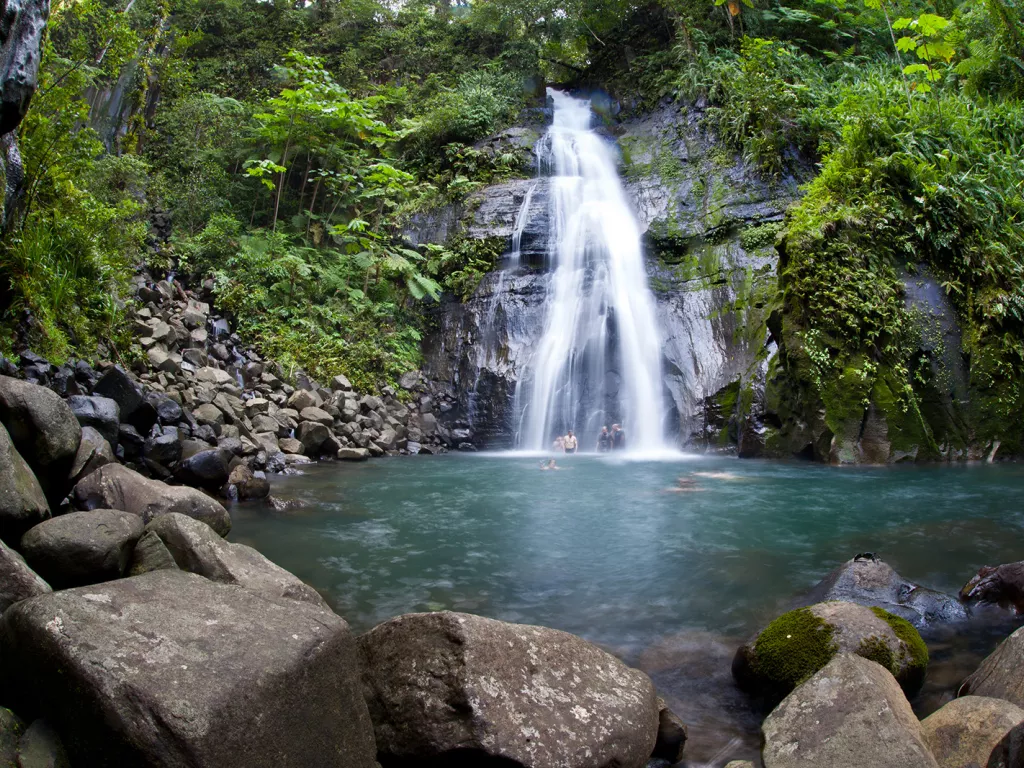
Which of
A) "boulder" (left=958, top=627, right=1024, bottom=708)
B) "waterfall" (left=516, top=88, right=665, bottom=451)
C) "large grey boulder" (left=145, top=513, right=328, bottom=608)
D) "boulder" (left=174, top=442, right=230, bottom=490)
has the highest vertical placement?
"waterfall" (left=516, top=88, right=665, bottom=451)

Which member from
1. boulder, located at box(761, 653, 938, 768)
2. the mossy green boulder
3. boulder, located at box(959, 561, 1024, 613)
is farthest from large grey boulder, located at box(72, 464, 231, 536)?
boulder, located at box(959, 561, 1024, 613)

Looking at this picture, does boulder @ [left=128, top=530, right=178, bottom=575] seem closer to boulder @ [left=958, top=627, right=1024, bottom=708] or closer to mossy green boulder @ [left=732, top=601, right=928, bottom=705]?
mossy green boulder @ [left=732, top=601, right=928, bottom=705]

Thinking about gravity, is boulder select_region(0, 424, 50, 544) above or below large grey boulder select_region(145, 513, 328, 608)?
above

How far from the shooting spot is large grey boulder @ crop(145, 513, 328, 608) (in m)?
3.72

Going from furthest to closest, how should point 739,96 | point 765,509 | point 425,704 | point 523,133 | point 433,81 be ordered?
point 433,81 < point 523,133 < point 739,96 < point 765,509 < point 425,704

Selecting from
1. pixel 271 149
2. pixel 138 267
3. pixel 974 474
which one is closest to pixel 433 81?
pixel 271 149

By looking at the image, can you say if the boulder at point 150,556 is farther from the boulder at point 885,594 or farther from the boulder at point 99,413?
the boulder at point 885,594

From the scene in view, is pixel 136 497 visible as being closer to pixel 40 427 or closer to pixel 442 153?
pixel 40 427

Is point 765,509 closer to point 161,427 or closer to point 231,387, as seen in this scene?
point 161,427

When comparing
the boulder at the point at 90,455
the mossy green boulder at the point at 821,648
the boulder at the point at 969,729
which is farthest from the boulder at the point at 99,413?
the boulder at the point at 969,729

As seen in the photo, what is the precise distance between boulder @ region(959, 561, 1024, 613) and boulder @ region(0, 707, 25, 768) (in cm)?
546

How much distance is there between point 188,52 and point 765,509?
2552 cm

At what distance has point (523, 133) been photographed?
2019 centimetres

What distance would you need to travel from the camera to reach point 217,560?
378 centimetres
